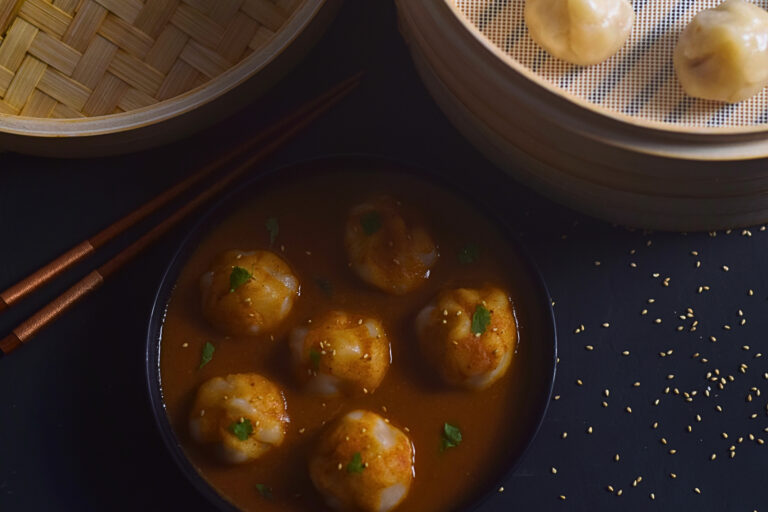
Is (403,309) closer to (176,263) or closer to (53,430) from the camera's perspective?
(176,263)

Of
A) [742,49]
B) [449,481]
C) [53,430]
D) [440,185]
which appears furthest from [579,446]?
[53,430]

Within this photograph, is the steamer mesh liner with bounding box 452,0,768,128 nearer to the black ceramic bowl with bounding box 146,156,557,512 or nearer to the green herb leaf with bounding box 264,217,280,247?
the black ceramic bowl with bounding box 146,156,557,512

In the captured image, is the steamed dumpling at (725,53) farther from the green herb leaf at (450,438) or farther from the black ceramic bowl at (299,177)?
the green herb leaf at (450,438)

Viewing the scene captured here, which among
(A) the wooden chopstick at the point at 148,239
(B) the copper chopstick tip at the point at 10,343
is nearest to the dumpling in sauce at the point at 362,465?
(A) the wooden chopstick at the point at 148,239

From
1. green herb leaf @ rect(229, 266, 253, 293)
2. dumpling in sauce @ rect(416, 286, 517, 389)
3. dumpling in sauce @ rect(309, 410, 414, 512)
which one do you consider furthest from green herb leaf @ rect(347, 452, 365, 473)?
green herb leaf @ rect(229, 266, 253, 293)

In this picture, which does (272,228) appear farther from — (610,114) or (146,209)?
(610,114)
